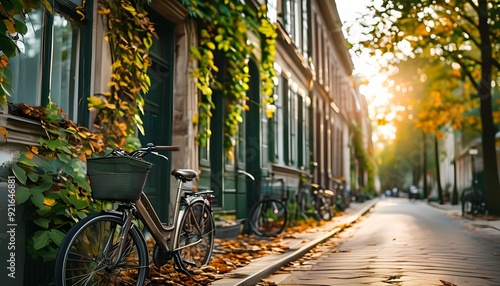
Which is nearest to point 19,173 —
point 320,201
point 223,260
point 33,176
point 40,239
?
point 33,176

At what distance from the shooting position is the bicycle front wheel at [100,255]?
14.1ft

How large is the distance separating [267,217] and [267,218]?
0.02m

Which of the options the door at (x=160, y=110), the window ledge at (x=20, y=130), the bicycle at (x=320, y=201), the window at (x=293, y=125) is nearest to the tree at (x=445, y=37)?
the window at (x=293, y=125)

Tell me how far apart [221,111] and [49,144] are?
19.7ft

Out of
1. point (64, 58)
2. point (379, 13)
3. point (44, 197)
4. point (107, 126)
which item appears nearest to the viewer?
point (44, 197)

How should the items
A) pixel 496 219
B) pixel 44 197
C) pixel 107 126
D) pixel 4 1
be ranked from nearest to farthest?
pixel 4 1 < pixel 44 197 < pixel 107 126 < pixel 496 219

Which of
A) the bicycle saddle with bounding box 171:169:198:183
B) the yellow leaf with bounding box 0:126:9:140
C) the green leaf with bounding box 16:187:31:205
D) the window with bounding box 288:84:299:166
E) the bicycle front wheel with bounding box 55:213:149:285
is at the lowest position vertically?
the bicycle front wheel with bounding box 55:213:149:285

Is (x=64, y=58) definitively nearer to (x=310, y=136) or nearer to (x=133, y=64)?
(x=133, y=64)

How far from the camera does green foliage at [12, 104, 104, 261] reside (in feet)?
15.6

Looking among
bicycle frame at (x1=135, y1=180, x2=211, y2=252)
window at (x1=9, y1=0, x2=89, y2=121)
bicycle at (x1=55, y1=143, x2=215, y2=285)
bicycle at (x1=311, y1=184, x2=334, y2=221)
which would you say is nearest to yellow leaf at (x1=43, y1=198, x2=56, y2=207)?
bicycle at (x1=55, y1=143, x2=215, y2=285)

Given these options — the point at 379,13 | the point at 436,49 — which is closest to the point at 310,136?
the point at 436,49

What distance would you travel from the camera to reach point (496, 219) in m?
16.5

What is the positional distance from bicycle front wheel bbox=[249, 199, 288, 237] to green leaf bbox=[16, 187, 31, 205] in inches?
255

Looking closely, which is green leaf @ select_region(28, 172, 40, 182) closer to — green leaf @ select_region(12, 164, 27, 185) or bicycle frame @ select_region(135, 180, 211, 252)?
green leaf @ select_region(12, 164, 27, 185)
